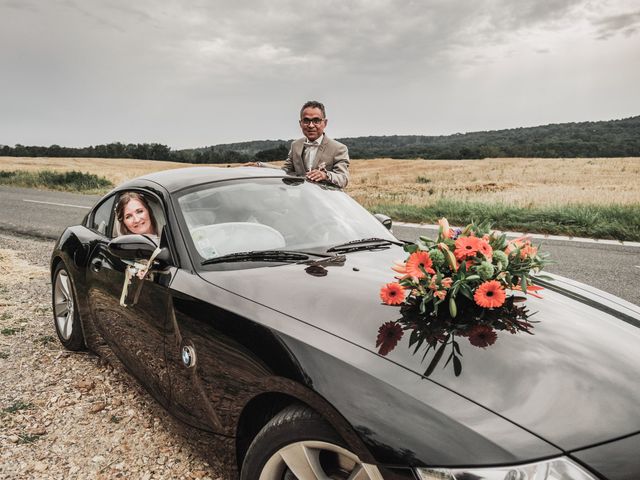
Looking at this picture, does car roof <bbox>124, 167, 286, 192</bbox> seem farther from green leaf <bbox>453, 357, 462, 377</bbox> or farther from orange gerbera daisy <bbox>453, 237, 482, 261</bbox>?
green leaf <bbox>453, 357, 462, 377</bbox>

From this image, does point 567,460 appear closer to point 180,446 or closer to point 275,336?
point 275,336

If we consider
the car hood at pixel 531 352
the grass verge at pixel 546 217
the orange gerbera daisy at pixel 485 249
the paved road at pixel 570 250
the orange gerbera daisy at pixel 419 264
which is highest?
the orange gerbera daisy at pixel 485 249

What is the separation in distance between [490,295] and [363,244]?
108 centimetres

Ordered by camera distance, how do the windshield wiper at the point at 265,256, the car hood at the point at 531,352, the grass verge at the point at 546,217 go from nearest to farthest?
1. the car hood at the point at 531,352
2. the windshield wiper at the point at 265,256
3. the grass verge at the point at 546,217

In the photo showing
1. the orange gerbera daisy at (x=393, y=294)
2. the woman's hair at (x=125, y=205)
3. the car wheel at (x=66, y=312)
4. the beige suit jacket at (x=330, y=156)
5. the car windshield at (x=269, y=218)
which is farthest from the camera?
the beige suit jacket at (x=330, y=156)

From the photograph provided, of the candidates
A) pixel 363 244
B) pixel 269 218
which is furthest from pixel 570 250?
pixel 269 218

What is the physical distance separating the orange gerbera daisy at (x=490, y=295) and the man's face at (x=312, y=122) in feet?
13.5

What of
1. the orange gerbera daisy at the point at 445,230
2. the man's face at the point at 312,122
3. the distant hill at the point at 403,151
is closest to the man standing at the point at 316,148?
the man's face at the point at 312,122

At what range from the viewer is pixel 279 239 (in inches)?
109

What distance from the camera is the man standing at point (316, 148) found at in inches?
222

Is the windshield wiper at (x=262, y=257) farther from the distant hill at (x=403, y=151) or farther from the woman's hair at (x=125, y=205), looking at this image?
the distant hill at (x=403, y=151)

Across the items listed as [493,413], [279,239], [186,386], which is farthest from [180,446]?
[493,413]

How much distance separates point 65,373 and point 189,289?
6.43 ft

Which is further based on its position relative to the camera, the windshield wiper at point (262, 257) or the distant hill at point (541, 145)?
the distant hill at point (541, 145)
